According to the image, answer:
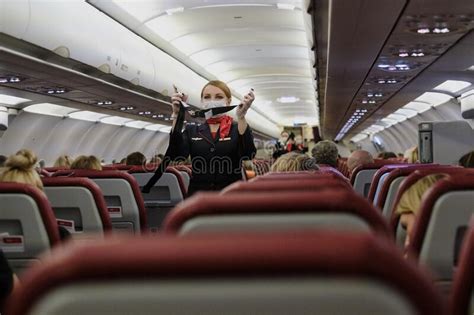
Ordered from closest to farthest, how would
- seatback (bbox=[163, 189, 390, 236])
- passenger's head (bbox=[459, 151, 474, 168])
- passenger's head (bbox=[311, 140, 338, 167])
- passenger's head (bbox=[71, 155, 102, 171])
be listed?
seatback (bbox=[163, 189, 390, 236])
passenger's head (bbox=[459, 151, 474, 168])
passenger's head (bbox=[71, 155, 102, 171])
passenger's head (bbox=[311, 140, 338, 167])

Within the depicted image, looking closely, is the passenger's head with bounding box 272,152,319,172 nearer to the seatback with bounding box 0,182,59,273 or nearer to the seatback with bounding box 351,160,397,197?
the seatback with bounding box 351,160,397,197

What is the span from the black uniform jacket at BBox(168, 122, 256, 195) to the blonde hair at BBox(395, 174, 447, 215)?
166 cm

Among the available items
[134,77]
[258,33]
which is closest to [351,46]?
[134,77]

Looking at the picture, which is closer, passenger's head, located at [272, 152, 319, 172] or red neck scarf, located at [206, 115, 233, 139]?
red neck scarf, located at [206, 115, 233, 139]

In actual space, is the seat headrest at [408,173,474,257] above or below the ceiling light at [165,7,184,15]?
below

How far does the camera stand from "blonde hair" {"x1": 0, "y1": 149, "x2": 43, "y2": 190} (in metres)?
3.64

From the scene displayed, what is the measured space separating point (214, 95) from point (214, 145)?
38 cm

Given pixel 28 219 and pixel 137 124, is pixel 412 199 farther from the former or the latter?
pixel 137 124

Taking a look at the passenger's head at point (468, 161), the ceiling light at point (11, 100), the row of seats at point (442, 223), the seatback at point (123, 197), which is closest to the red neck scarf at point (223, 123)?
the seatback at point (123, 197)

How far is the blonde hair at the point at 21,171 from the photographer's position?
3.64 meters

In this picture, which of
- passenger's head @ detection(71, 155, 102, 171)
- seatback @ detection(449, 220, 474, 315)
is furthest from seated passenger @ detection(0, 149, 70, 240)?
seatback @ detection(449, 220, 474, 315)

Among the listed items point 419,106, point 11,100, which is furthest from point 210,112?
point 419,106

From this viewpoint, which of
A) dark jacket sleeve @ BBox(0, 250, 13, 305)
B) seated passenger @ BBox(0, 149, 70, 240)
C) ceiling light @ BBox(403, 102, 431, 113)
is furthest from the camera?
ceiling light @ BBox(403, 102, 431, 113)

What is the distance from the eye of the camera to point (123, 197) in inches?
185
